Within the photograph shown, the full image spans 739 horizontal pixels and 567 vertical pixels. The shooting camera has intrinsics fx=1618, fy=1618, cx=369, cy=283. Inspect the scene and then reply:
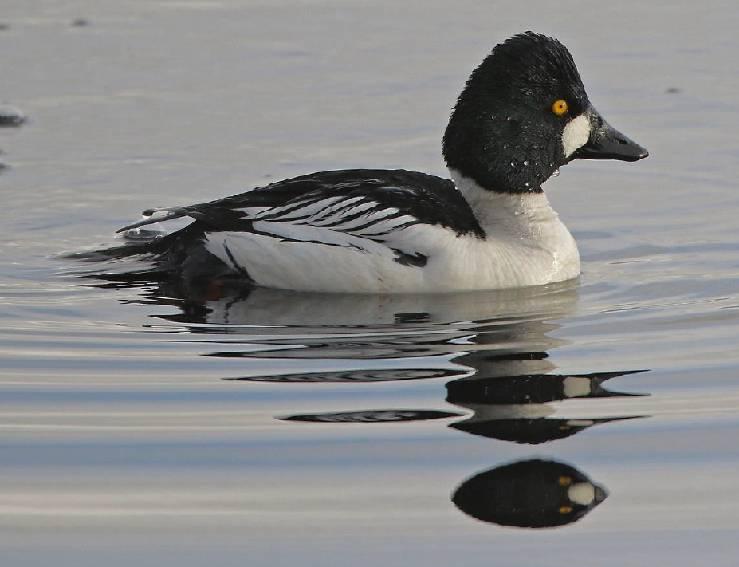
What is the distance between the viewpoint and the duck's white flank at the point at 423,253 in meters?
8.91

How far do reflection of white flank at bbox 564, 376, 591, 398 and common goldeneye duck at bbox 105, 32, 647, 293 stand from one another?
1892 millimetres

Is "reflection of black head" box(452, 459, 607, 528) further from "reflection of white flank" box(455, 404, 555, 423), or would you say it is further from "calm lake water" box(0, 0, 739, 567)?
"reflection of white flank" box(455, 404, 555, 423)

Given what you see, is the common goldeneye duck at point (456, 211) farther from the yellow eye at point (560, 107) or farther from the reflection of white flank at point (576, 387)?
the reflection of white flank at point (576, 387)

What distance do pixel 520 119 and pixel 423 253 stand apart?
1.07 metres

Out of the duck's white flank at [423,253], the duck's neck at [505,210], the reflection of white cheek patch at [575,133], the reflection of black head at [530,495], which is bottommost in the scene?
the reflection of black head at [530,495]

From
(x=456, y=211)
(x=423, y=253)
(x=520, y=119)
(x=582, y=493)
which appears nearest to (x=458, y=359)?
(x=423, y=253)

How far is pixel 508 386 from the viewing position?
7035 mm

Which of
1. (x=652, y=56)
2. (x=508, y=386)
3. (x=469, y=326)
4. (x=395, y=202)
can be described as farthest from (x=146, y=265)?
(x=652, y=56)

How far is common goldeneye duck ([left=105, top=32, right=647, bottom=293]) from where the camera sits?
8953mm

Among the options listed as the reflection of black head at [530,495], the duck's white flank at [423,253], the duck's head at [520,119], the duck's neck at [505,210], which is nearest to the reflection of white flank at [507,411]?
the reflection of black head at [530,495]

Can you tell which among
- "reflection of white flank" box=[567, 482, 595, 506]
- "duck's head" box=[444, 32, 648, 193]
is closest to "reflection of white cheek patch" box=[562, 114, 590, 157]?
"duck's head" box=[444, 32, 648, 193]

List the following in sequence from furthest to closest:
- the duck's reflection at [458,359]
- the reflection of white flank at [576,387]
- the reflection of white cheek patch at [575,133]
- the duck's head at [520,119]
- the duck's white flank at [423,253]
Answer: the reflection of white cheek patch at [575,133] < the duck's head at [520,119] < the duck's white flank at [423,253] < the reflection of white flank at [576,387] < the duck's reflection at [458,359]

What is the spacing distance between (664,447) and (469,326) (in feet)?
7.54

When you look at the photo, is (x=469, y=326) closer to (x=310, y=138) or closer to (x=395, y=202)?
(x=395, y=202)
